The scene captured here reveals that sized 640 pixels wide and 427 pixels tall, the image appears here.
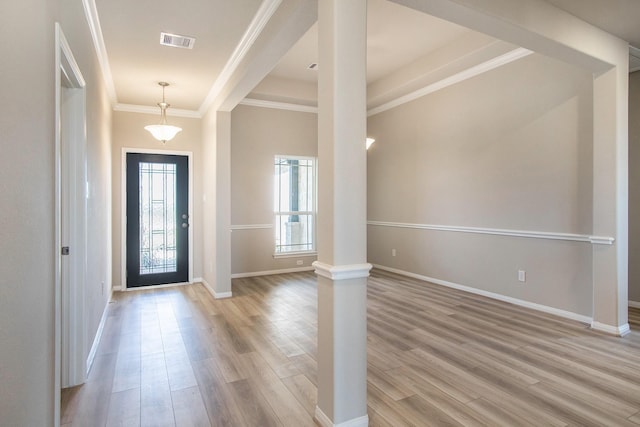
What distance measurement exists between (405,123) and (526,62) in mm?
2010

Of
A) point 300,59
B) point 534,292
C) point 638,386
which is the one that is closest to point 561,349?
point 638,386

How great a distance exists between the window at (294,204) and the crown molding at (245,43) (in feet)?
A: 6.38

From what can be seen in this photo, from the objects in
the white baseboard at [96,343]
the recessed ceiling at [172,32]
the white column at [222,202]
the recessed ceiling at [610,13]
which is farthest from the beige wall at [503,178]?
the white baseboard at [96,343]

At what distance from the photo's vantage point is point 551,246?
3975mm

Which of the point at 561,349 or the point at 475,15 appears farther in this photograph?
the point at 561,349

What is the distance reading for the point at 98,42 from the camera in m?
3.23

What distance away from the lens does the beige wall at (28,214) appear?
1.15 meters

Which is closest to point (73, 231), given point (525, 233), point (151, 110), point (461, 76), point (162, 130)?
point (162, 130)

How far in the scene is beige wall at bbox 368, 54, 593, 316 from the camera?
3.80 m

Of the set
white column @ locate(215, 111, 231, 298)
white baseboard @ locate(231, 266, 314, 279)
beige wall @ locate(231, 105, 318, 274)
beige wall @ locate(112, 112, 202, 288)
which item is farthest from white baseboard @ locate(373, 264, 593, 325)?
beige wall @ locate(112, 112, 202, 288)

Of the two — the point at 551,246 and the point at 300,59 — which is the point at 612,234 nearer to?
the point at 551,246

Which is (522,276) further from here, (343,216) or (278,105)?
(278,105)

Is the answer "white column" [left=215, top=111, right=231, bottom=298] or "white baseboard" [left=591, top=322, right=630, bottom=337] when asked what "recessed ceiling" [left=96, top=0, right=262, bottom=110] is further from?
"white baseboard" [left=591, top=322, right=630, bottom=337]

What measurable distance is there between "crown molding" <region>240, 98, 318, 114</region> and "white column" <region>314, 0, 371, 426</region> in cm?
423
